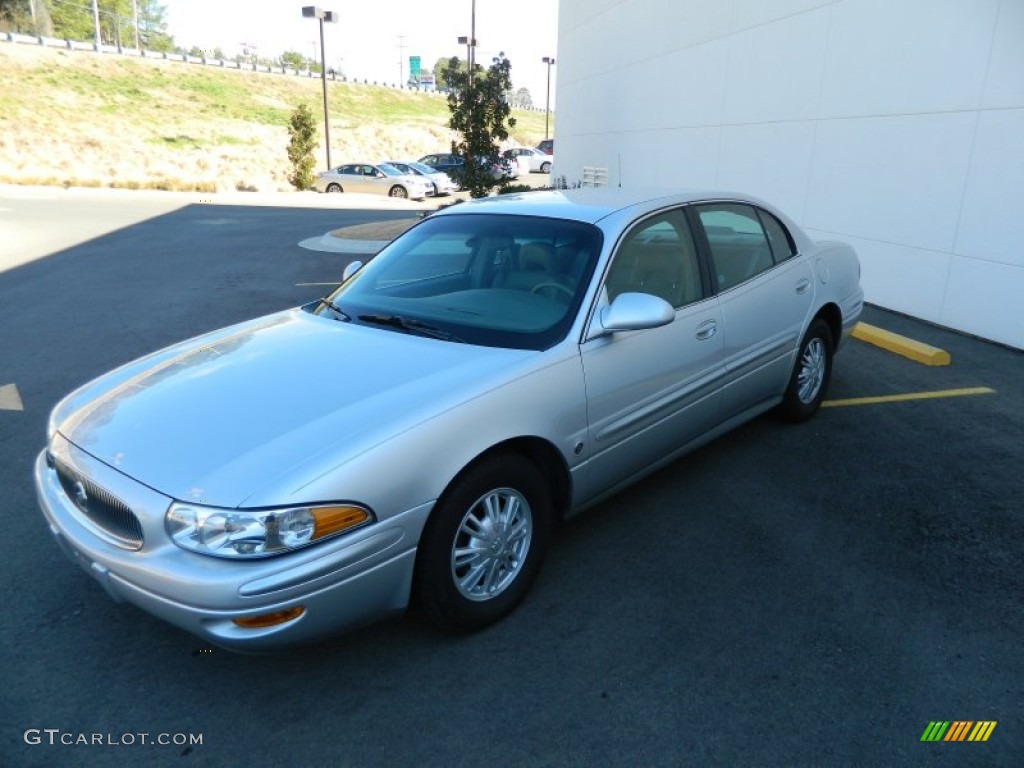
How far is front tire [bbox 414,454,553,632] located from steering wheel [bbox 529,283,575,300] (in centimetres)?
85

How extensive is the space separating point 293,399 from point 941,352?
601 cm

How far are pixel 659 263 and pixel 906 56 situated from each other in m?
6.25

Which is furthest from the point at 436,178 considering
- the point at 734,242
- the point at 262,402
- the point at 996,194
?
the point at 262,402

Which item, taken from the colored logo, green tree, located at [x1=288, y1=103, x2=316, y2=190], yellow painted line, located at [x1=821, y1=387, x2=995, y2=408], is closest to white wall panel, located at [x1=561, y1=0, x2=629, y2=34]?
yellow painted line, located at [x1=821, y1=387, x2=995, y2=408]

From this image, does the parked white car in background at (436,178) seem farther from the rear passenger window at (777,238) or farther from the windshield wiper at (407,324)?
the windshield wiper at (407,324)

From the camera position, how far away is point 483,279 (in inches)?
153

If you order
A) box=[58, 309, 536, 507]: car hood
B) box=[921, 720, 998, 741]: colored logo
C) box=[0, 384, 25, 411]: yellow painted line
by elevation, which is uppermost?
box=[58, 309, 536, 507]: car hood

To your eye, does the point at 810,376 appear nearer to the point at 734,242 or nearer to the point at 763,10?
the point at 734,242

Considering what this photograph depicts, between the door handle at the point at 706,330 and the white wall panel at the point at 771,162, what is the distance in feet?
22.7

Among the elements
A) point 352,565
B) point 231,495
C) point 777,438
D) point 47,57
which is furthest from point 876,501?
point 47,57

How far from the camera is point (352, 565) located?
249cm

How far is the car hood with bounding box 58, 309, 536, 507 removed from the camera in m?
2.51

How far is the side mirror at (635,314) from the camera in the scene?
3.26 metres

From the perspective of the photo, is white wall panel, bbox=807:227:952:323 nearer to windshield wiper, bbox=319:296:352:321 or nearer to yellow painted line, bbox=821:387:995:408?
yellow painted line, bbox=821:387:995:408
